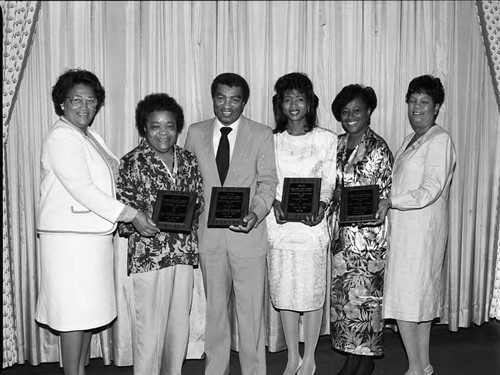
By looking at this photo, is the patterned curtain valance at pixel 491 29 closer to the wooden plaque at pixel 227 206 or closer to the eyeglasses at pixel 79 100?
the wooden plaque at pixel 227 206

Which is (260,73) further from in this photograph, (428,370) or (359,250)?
(428,370)

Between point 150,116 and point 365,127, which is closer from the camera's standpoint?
point 150,116

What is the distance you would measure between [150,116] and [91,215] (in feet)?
1.96

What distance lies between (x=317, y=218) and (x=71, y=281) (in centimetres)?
137

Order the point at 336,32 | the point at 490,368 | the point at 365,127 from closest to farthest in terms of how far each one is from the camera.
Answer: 1. the point at 365,127
2. the point at 490,368
3. the point at 336,32

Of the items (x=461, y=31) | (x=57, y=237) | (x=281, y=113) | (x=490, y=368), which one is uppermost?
(x=461, y=31)

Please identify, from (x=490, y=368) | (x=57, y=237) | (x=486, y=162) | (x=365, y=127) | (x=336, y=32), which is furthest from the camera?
(x=486, y=162)

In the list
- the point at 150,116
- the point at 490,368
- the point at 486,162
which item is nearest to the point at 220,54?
the point at 150,116

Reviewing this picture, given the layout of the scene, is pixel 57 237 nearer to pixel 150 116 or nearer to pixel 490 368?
pixel 150 116

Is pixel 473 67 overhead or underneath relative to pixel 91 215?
overhead

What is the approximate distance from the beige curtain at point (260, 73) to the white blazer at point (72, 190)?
0.87 meters

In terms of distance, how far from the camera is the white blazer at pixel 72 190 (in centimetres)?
285

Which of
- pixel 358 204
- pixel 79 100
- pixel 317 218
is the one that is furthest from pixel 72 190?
pixel 358 204

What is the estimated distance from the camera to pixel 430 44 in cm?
429
